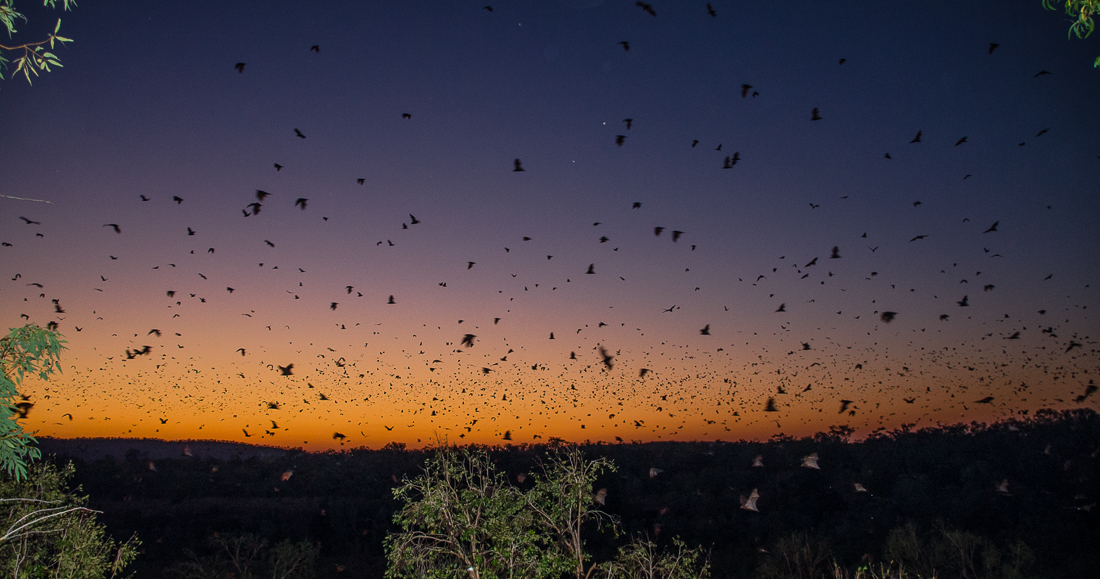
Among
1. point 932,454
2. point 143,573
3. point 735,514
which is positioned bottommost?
point 143,573

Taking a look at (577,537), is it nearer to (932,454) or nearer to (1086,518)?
(1086,518)

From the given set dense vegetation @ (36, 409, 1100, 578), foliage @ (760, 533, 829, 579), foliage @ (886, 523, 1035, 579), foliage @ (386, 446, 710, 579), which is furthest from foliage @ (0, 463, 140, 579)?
foliage @ (886, 523, 1035, 579)

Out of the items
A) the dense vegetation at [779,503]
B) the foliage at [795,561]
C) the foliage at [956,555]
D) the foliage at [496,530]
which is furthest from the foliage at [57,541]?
the foliage at [956,555]

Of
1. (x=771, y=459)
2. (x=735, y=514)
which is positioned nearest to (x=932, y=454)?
(x=771, y=459)

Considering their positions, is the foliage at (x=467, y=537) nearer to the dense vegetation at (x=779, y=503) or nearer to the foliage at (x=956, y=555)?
the dense vegetation at (x=779, y=503)

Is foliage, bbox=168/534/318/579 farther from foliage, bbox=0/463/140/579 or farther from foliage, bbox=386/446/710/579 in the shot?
foliage, bbox=386/446/710/579

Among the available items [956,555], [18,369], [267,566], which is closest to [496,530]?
[18,369]

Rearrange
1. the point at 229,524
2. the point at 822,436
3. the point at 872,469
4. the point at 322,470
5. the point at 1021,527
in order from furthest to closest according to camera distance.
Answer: the point at 822,436
the point at 322,470
the point at 872,469
the point at 229,524
the point at 1021,527

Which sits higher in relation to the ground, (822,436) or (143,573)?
(822,436)
